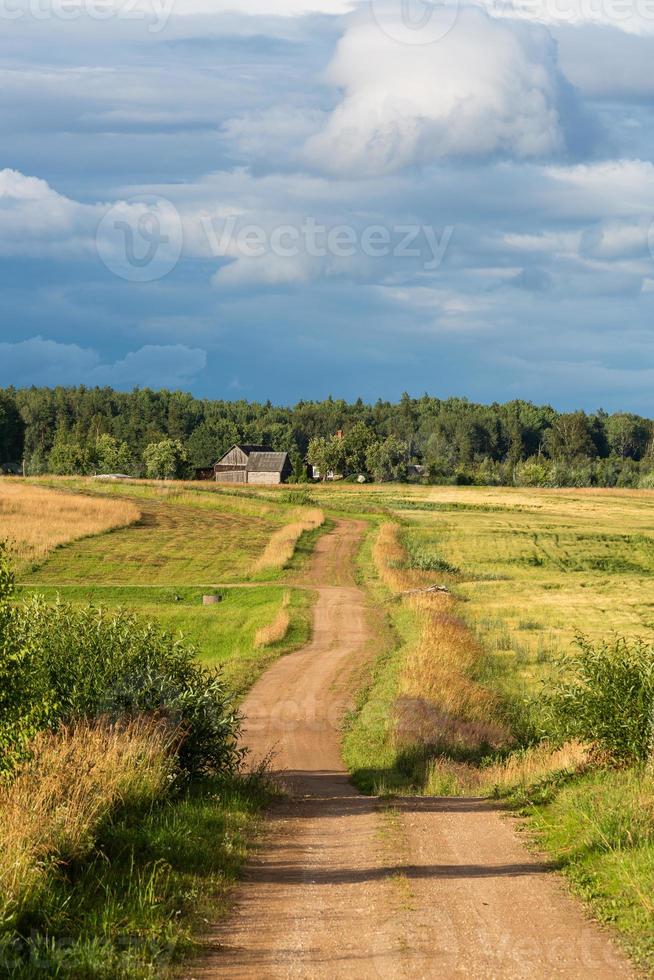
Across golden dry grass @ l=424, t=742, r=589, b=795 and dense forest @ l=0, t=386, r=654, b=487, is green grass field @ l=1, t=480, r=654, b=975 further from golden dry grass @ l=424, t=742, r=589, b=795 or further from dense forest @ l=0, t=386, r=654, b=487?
dense forest @ l=0, t=386, r=654, b=487

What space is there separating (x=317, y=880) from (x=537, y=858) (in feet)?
7.76

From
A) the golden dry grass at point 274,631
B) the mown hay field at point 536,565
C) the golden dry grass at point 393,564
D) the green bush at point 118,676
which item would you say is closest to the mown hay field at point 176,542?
the golden dry grass at point 393,564

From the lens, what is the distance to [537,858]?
1048 cm

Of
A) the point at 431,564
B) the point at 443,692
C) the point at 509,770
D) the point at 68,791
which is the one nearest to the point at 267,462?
the point at 431,564

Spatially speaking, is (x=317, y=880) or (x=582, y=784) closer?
(x=317, y=880)

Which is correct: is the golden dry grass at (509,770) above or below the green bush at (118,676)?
below

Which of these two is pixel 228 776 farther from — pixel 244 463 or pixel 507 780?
pixel 244 463

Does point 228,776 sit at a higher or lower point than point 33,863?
lower

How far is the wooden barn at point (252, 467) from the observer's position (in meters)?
142

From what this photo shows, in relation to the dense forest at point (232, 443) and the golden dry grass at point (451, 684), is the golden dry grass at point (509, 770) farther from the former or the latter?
the dense forest at point (232, 443)

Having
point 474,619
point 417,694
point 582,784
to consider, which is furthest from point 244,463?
point 582,784

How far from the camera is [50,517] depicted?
64.9 meters

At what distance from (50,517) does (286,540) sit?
15.1 metres

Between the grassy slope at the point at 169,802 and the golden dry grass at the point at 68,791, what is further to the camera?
the golden dry grass at the point at 68,791
